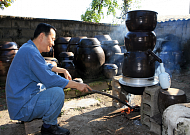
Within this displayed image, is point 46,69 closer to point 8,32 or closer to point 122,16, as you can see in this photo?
point 8,32

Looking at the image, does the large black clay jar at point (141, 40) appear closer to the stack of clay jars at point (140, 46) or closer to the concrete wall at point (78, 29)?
the stack of clay jars at point (140, 46)

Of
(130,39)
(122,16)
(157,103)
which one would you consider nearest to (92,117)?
(157,103)

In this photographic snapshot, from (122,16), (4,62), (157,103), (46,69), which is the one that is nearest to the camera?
(46,69)

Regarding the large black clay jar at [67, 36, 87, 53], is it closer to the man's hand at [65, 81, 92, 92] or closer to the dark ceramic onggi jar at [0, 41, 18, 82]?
the dark ceramic onggi jar at [0, 41, 18, 82]

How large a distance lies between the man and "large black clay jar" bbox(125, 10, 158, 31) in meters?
1.60

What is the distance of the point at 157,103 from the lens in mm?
2592

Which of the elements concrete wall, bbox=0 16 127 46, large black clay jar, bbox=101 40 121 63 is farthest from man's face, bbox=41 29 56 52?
concrete wall, bbox=0 16 127 46

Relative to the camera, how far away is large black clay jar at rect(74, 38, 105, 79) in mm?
4824

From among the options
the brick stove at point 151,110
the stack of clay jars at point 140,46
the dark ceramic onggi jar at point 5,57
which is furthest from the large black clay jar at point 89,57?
the brick stove at point 151,110

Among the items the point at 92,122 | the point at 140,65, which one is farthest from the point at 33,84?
the point at 140,65

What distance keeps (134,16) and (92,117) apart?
230cm

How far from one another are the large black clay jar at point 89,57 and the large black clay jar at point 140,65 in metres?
2.06

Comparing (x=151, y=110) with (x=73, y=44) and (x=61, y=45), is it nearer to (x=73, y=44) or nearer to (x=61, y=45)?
(x=73, y=44)

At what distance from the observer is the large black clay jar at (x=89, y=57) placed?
15.8ft
